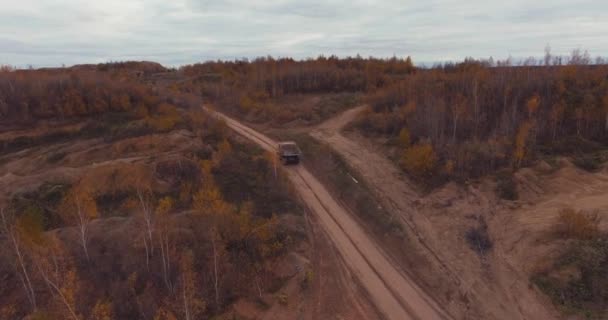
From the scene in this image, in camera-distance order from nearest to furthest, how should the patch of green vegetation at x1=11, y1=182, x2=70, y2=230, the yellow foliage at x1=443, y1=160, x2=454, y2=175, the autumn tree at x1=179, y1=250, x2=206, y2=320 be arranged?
the autumn tree at x1=179, y1=250, x2=206, y2=320 < the patch of green vegetation at x1=11, y1=182, x2=70, y2=230 < the yellow foliage at x1=443, y1=160, x2=454, y2=175

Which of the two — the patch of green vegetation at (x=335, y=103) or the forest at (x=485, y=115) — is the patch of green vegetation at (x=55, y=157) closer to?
the forest at (x=485, y=115)

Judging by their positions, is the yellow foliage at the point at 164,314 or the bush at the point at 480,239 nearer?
the yellow foliage at the point at 164,314

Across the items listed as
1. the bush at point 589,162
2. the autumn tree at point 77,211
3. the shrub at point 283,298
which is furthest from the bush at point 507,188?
the autumn tree at point 77,211

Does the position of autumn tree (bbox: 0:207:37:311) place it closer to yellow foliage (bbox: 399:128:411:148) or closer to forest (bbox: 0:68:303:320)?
forest (bbox: 0:68:303:320)

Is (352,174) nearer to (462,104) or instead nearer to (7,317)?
(462,104)

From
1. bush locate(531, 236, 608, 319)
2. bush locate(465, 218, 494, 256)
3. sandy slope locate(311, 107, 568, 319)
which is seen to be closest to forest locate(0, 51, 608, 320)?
sandy slope locate(311, 107, 568, 319)

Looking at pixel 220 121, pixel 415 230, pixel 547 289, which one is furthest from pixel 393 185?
pixel 220 121
